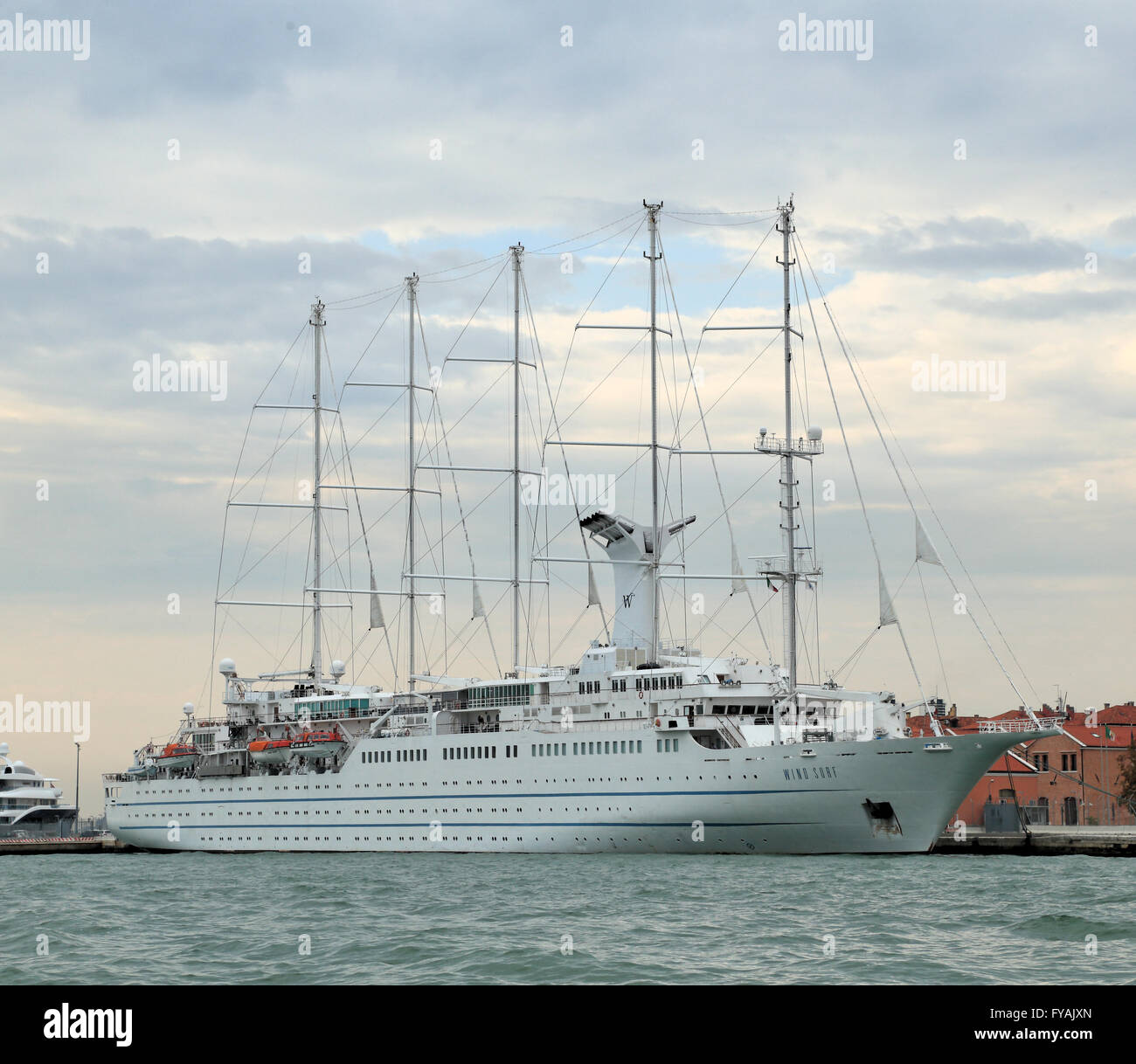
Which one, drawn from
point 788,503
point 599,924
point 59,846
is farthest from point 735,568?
point 59,846

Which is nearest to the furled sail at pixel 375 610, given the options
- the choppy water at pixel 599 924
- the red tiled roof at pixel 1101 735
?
the choppy water at pixel 599 924

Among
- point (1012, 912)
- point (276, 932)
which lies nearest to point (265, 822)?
point (276, 932)

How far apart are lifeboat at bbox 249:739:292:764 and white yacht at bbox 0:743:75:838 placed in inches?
1984

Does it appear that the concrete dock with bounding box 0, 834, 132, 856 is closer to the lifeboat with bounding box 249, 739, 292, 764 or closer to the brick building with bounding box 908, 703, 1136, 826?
the lifeboat with bounding box 249, 739, 292, 764

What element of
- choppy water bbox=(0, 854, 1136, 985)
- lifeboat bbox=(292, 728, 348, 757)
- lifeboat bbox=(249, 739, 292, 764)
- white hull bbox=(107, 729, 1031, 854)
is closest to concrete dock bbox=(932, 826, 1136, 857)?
choppy water bbox=(0, 854, 1136, 985)

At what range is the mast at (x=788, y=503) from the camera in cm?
6128

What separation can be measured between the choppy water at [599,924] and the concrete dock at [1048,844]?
38.3 feet

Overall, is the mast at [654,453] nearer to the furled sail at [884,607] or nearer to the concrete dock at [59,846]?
the furled sail at [884,607]

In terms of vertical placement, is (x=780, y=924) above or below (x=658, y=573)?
below

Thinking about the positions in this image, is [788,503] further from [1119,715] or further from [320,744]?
[1119,715]

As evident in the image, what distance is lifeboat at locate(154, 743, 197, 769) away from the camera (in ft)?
275
